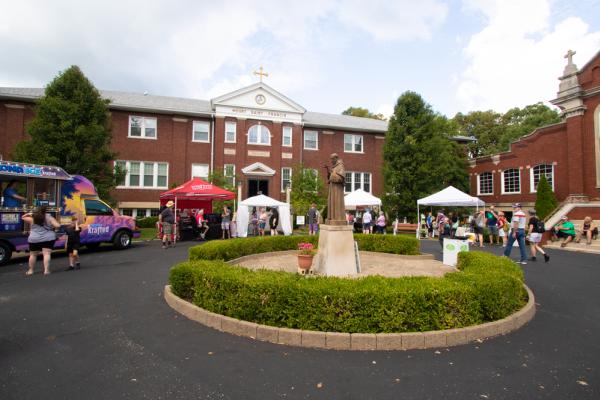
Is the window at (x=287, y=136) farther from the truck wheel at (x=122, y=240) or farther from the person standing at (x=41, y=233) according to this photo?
the person standing at (x=41, y=233)

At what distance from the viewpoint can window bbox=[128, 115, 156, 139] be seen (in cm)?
2509

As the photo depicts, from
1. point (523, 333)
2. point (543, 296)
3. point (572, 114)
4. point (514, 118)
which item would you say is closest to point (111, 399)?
point (523, 333)

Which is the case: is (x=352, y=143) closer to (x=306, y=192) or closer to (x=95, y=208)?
(x=306, y=192)

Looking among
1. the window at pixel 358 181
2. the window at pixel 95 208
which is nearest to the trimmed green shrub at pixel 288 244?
the window at pixel 95 208

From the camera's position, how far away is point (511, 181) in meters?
28.9

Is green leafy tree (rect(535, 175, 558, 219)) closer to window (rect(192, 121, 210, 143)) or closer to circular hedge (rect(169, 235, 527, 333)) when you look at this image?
circular hedge (rect(169, 235, 527, 333))

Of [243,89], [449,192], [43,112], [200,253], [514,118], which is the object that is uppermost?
[514,118]

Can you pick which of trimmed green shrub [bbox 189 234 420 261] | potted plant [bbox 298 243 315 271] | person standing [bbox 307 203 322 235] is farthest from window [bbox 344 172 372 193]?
potted plant [bbox 298 243 315 271]

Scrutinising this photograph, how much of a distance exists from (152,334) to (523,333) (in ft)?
18.3

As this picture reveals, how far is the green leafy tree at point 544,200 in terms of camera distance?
76.9 ft

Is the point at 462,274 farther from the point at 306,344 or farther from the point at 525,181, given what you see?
the point at 525,181

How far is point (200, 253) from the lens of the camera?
28.4ft

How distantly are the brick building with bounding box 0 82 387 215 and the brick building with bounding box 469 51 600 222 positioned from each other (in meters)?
14.0

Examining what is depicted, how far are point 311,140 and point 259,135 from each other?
4.88 metres
